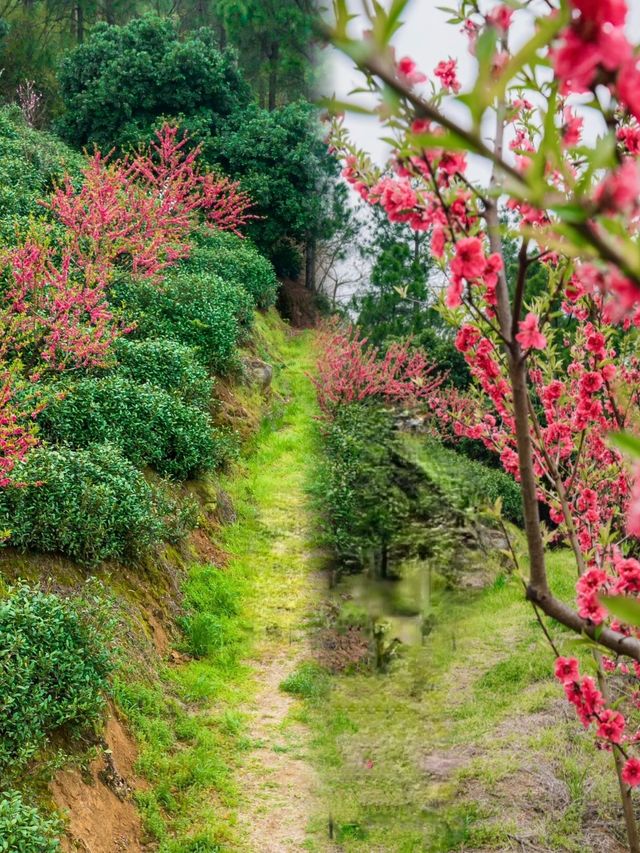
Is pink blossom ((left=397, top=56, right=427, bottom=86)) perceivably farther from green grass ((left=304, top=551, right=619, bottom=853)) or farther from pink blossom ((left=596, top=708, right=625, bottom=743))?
green grass ((left=304, top=551, right=619, bottom=853))

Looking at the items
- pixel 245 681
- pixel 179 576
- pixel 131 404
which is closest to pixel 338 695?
pixel 245 681

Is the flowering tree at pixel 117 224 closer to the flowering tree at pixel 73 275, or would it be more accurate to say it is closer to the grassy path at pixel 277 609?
the flowering tree at pixel 73 275

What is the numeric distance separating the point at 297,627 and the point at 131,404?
258 cm

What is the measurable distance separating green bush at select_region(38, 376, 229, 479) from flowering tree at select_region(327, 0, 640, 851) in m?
3.55

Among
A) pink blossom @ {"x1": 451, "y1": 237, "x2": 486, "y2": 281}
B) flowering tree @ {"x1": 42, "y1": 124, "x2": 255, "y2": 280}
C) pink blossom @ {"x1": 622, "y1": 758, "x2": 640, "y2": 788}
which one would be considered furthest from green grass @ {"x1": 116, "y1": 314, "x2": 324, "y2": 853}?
pink blossom @ {"x1": 451, "y1": 237, "x2": 486, "y2": 281}

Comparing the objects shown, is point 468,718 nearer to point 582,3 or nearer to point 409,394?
point 582,3

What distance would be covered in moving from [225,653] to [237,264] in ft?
28.0

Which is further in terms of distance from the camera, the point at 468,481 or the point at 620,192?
the point at 468,481

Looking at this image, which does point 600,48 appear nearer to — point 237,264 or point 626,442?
point 626,442

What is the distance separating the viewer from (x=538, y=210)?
5.08 feet

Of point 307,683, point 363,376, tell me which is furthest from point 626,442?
point 363,376

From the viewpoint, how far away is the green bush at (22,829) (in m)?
3.08

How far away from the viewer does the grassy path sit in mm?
4461

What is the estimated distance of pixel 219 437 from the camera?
8.73m
